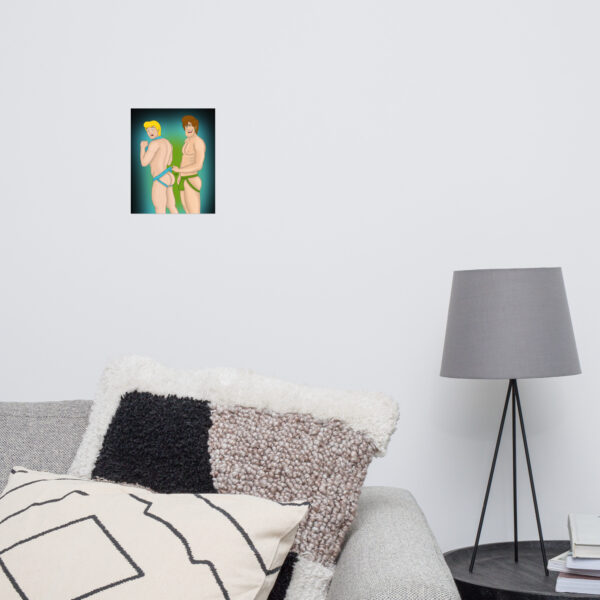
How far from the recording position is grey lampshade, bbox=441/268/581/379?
1607 mm

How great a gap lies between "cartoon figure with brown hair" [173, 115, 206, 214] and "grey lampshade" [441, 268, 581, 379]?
0.89m

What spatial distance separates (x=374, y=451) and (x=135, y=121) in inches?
55.1

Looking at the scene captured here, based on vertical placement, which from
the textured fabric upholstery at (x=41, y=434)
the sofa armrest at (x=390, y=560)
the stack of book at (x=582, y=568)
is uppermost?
the textured fabric upholstery at (x=41, y=434)

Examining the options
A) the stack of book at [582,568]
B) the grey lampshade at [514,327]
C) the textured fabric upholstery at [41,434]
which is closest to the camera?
the textured fabric upholstery at [41,434]

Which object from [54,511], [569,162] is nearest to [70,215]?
[54,511]

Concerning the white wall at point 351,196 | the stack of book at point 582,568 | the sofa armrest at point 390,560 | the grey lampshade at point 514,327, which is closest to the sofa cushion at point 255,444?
the sofa armrest at point 390,560

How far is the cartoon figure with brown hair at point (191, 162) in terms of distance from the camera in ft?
7.05

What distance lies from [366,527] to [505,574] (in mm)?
584

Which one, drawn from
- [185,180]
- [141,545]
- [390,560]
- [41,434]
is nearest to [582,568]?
[390,560]

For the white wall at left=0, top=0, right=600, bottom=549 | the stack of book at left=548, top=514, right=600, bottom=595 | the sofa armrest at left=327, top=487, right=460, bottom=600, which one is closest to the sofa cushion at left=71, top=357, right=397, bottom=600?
the sofa armrest at left=327, top=487, right=460, bottom=600

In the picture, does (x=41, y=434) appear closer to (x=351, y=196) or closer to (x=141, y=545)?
(x=141, y=545)

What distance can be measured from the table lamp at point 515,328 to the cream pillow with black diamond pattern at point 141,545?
74 centimetres

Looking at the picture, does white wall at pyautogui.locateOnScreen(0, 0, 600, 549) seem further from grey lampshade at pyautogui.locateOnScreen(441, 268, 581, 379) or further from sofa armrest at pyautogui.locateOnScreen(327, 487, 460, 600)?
sofa armrest at pyautogui.locateOnScreen(327, 487, 460, 600)

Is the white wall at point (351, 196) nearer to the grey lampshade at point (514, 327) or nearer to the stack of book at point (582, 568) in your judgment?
the grey lampshade at point (514, 327)
